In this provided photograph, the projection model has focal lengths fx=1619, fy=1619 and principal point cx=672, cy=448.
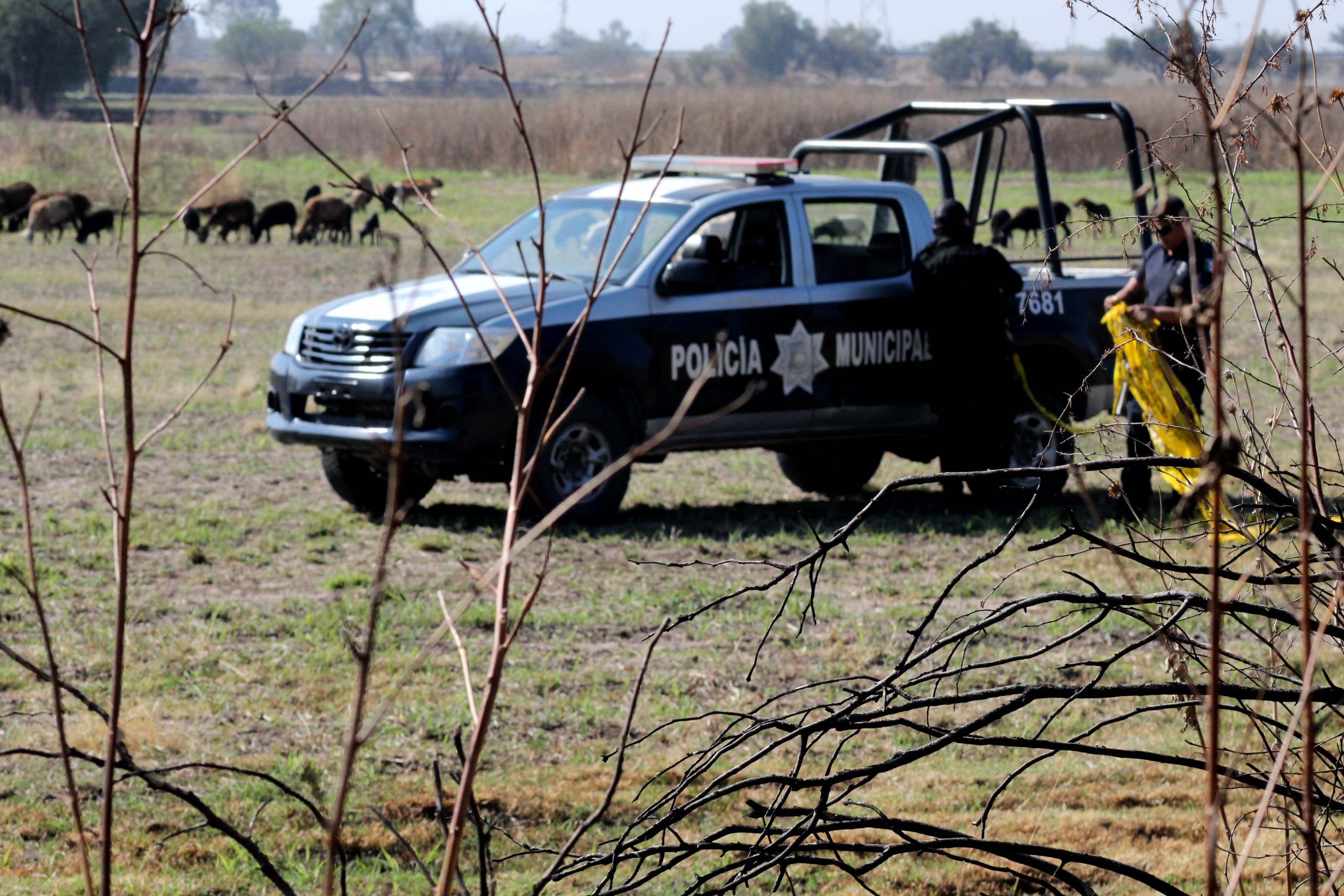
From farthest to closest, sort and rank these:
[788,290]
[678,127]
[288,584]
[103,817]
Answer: [788,290] → [288,584] → [678,127] → [103,817]

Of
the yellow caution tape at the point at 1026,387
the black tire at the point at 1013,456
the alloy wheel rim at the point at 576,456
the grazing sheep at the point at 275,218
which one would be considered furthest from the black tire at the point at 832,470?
the grazing sheep at the point at 275,218

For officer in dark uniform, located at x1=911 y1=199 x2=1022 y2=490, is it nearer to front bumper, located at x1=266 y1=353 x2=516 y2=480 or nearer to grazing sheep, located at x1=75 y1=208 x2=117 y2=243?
front bumper, located at x1=266 y1=353 x2=516 y2=480

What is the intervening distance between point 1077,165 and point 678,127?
4654 centimetres

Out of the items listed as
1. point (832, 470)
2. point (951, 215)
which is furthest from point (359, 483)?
point (951, 215)

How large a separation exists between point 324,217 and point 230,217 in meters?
1.72

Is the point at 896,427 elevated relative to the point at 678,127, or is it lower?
lower

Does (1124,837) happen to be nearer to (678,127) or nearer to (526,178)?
(678,127)

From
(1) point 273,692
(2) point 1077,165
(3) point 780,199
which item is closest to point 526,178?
(2) point 1077,165

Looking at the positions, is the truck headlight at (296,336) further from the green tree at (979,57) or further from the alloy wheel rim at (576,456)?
the green tree at (979,57)

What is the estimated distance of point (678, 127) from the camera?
1.71 metres

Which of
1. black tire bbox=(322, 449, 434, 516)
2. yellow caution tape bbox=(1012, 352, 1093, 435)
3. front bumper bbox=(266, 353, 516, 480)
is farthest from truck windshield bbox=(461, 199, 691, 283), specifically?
yellow caution tape bbox=(1012, 352, 1093, 435)

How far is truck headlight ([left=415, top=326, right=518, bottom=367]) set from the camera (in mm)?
7727

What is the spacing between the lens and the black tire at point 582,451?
8.01 metres

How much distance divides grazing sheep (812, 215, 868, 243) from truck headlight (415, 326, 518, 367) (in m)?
2.40
